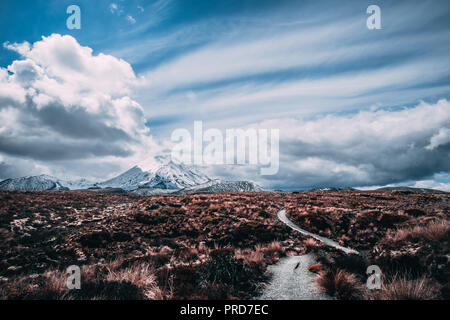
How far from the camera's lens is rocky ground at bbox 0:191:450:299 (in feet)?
24.7

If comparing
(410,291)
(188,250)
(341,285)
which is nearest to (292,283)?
(341,285)

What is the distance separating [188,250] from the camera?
512 inches

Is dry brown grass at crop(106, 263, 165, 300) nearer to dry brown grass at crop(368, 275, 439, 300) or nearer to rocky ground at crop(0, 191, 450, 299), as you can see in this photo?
rocky ground at crop(0, 191, 450, 299)

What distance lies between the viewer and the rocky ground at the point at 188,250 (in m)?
7.54

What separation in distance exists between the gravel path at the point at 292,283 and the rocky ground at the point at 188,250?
17.0 inches

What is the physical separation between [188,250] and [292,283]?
281 inches

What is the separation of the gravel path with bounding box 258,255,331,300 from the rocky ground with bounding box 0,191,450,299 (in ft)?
1.42

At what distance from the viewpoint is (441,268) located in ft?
23.2

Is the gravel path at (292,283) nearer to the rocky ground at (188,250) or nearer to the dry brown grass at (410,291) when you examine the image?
the rocky ground at (188,250)

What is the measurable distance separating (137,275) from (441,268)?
11.5 meters

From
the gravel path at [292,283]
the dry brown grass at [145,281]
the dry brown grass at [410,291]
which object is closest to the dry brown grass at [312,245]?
the gravel path at [292,283]

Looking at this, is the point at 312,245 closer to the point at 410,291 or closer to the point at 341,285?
the point at 341,285
